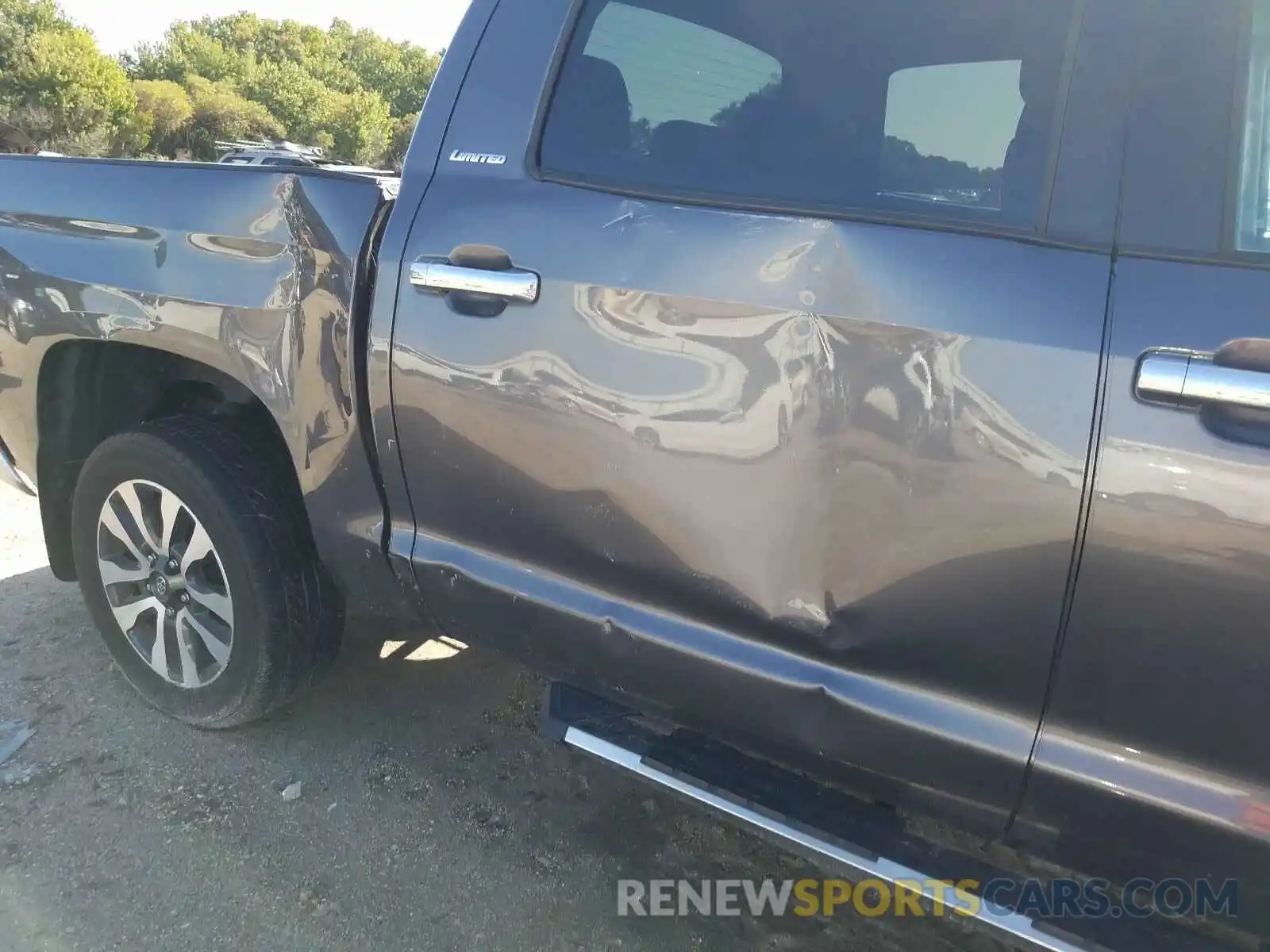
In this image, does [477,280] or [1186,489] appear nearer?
[1186,489]

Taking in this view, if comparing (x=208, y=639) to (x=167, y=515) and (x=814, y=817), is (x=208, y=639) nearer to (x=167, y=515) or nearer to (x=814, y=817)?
(x=167, y=515)

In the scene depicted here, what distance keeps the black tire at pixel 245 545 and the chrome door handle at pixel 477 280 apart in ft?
2.67

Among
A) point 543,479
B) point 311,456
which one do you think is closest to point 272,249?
point 311,456

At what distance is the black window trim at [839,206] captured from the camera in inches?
56.9

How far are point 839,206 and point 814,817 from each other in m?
1.07

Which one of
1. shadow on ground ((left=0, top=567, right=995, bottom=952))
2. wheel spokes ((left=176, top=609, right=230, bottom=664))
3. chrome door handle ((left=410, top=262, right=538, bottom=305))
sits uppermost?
chrome door handle ((left=410, top=262, right=538, bottom=305))

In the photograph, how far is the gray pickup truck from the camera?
4.42 feet

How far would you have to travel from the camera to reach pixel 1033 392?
1375 mm

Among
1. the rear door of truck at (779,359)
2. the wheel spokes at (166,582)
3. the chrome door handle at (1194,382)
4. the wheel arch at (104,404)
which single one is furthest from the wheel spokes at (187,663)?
the chrome door handle at (1194,382)

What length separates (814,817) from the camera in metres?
1.74

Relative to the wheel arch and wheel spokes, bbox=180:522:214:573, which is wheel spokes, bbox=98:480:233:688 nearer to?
wheel spokes, bbox=180:522:214:573

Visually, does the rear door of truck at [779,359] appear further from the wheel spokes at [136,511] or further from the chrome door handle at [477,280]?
the wheel spokes at [136,511]

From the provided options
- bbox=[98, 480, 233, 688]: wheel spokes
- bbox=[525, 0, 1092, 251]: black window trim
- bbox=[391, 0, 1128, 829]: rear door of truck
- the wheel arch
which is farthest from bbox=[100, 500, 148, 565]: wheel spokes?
bbox=[525, 0, 1092, 251]: black window trim

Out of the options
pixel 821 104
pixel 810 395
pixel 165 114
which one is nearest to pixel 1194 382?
pixel 810 395
